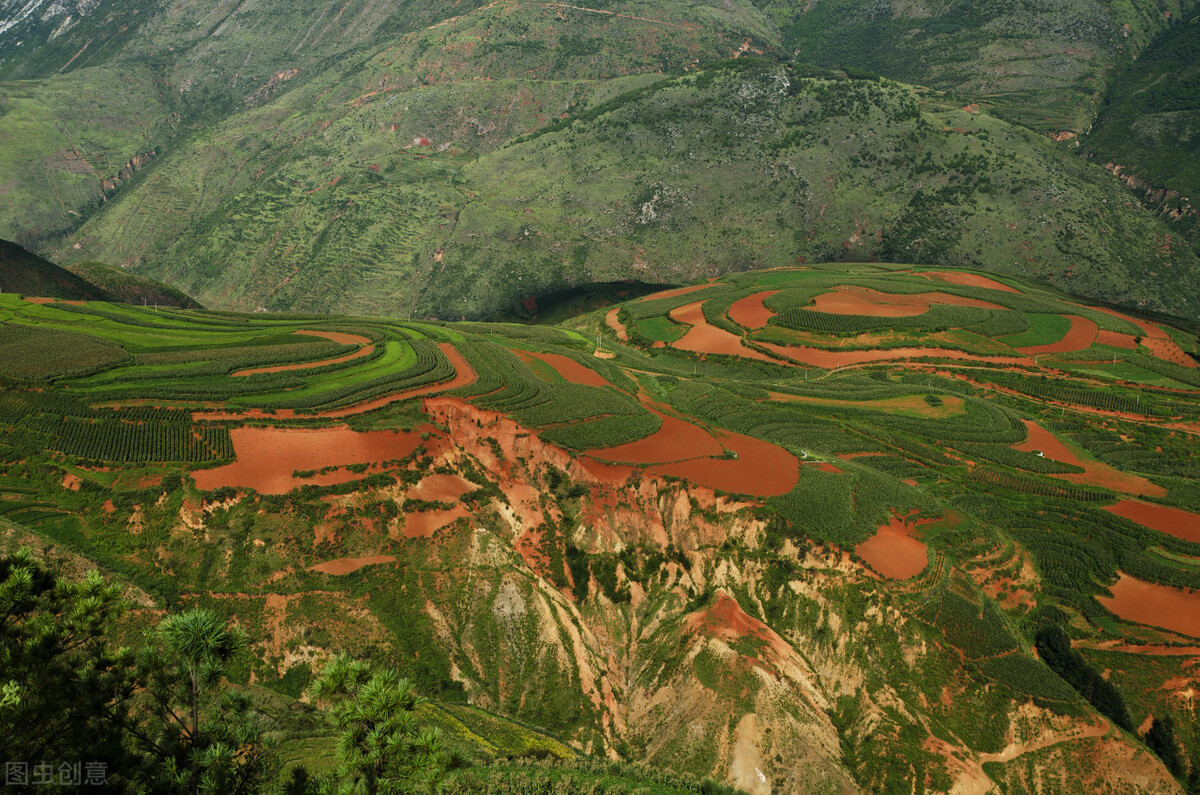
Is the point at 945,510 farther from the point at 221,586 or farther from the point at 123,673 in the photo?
the point at 123,673

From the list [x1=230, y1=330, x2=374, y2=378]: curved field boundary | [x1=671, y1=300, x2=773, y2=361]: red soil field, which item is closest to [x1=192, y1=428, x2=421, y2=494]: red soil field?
[x1=230, y1=330, x2=374, y2=378]: curved field boundary

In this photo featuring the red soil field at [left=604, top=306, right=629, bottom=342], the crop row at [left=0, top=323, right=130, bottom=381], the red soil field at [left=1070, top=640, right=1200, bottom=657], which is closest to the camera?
the red soil field at [left=1070, top=640, right=1200, bottom=657]

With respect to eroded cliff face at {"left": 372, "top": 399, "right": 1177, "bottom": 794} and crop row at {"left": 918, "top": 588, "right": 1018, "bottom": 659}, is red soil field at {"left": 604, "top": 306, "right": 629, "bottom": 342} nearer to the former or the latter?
eroded cliff face at {"left": 372, "top": 399, "right": 1177, "bottom": 794}

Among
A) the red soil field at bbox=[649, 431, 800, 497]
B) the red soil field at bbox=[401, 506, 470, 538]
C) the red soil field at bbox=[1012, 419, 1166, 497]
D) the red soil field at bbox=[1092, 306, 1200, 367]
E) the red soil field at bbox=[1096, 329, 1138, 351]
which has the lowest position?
the red soil field at bbox=[1092, 306, 1200, 367]

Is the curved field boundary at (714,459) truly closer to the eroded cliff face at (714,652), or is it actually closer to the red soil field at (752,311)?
the eroded cliff face at (714,652)

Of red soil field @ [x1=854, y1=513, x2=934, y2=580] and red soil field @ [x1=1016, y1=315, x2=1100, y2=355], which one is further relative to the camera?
red soil field @ [x1=1016, y1=315, x2=1100, y2=355]

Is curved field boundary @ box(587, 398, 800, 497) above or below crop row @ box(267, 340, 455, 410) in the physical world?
below

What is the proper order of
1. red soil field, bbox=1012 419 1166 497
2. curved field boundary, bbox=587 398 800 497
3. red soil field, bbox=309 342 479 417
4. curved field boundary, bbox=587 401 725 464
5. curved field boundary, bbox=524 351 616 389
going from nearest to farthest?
1. curved field boundary, bbox=587 398 800 497
2. red soil field, bbox=309 342 479 417
3. curved field boundary, bbox=587 401 725 464
4. red soil field, bbox=1012 419 1166 497
5. curved field boundary, bbox=524 351 616 389
